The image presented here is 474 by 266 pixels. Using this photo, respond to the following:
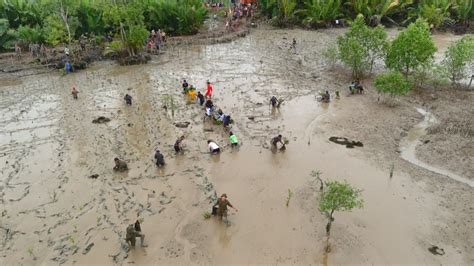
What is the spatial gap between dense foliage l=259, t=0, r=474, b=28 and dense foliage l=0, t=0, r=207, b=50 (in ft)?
27.1

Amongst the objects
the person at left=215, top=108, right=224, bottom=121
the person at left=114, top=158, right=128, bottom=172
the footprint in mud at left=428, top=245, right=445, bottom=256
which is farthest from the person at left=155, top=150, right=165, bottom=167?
the footprint in mud at left=428, top=245, right=445, bottom=256

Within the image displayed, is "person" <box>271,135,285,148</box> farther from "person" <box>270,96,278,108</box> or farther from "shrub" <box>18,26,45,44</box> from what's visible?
"shrub" <box>18,26,45,44</box>

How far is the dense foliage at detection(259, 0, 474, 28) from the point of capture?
Result: 3650 cm

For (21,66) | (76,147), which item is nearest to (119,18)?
(21,66)

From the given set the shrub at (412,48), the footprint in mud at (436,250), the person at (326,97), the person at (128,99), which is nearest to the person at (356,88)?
the person at (326,97)

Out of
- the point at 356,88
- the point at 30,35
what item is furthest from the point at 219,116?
the point at 30,35

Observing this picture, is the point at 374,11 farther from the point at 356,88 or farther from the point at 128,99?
the point at 128,99

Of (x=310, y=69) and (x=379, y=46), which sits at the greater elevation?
(x=379, y=46)

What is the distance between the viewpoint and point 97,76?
25.4m

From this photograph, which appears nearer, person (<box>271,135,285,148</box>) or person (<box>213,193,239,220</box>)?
person (<box>213,193,239,220</box>)

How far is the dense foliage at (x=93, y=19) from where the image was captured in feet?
86.7

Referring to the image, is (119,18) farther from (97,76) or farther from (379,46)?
(379,46)

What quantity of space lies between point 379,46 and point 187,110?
1181 centimetres

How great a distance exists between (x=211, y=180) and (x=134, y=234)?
407 centimetres
